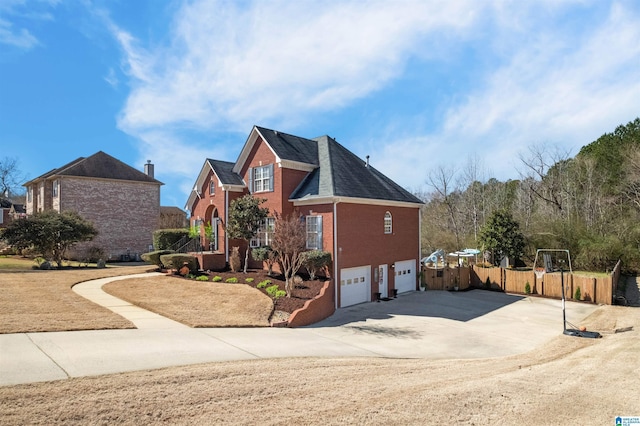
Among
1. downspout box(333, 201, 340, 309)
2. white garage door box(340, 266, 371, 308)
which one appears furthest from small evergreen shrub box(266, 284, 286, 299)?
white garage door box(340, 266, 371, 308)

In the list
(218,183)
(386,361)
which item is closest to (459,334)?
(386,361)

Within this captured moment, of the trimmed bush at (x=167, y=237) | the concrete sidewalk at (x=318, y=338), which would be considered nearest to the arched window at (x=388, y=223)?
the concrete sidewalk at (x=318, y=338)

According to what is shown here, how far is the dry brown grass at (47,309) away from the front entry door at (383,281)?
14109 mm

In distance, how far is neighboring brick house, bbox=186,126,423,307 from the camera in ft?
68.8

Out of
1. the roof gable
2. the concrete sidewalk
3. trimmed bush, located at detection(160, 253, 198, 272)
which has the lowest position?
the concrete sidewalk

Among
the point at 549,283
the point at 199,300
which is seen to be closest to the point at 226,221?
the point at 199,300

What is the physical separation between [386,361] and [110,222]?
35.1 m

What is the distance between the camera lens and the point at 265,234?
2416 cm

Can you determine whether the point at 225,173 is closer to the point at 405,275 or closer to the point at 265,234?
the point at 265,234

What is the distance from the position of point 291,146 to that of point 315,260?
8.03 m

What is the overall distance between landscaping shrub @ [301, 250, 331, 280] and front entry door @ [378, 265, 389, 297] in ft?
14.2

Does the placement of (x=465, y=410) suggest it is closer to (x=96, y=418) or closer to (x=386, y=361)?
(x=386, y=361)

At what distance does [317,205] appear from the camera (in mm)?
21438

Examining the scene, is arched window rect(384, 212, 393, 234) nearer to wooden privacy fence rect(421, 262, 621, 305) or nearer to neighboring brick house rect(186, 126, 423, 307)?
neighboring brick house rect(186, 126, 423, 307)
